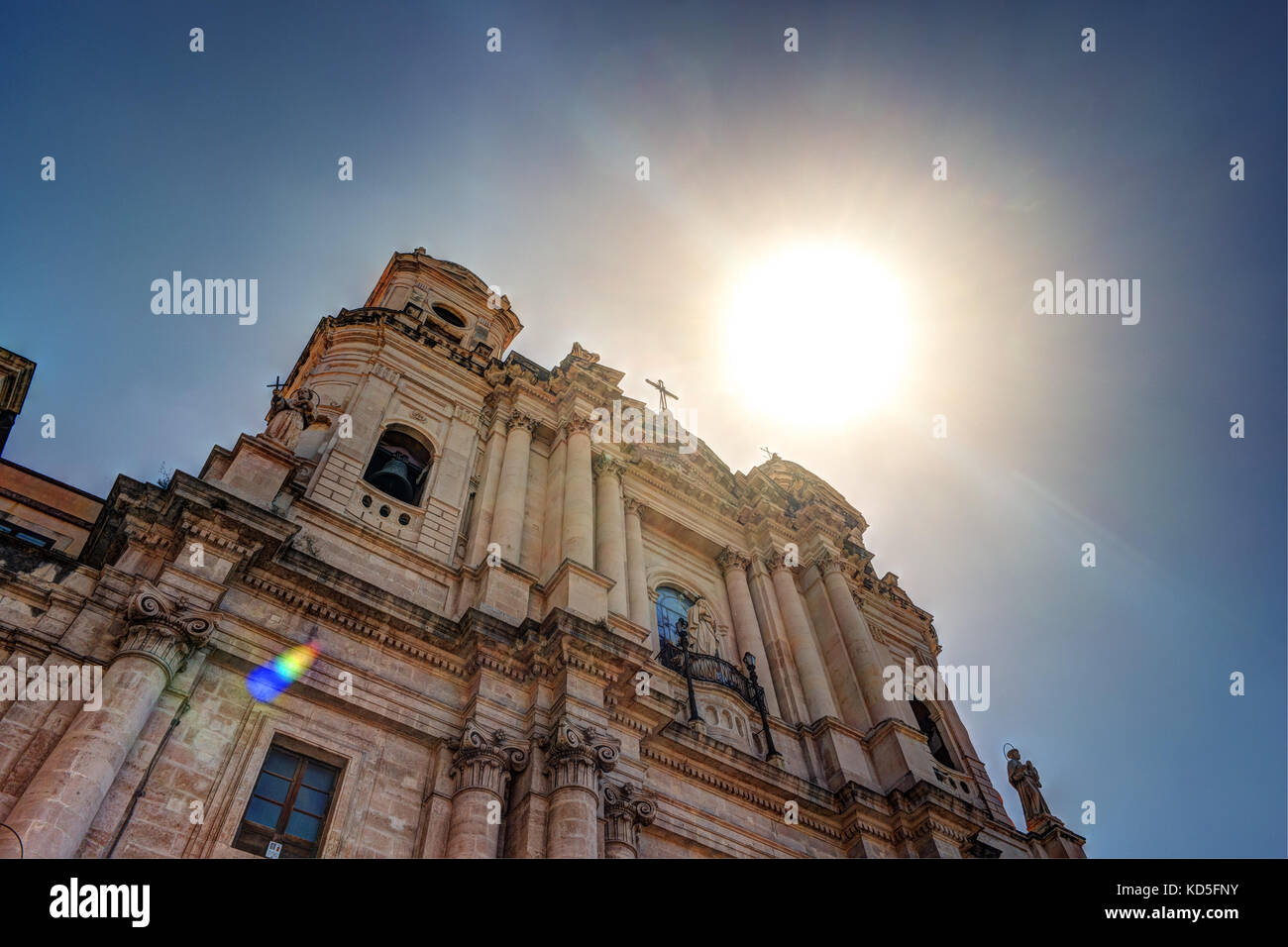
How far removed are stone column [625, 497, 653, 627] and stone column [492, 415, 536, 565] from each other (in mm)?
2893

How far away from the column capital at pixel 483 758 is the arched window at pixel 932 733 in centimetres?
1380

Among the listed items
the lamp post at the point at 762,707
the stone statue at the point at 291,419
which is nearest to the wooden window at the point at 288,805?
the stone statue at the point at 291,419

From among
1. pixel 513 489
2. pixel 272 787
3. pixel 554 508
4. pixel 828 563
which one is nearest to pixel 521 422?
pixel 554 508

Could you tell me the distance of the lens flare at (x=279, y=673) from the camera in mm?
12875

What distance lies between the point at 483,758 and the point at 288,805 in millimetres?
2565

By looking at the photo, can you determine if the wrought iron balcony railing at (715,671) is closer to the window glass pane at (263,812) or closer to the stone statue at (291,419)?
the window glass pane at (263,812)

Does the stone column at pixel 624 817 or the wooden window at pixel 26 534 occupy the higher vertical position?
the wooden window at pixel 26 534

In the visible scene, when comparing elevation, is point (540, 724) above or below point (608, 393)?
below

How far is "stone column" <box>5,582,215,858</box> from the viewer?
9117 mm

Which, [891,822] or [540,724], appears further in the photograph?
[891,822]

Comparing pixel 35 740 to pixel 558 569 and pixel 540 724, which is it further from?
pixel 558 569
